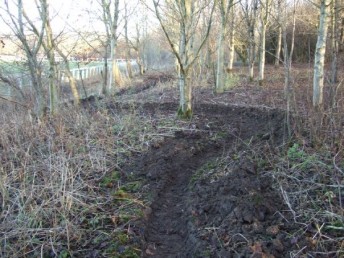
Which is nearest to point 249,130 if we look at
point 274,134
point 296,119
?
point 274,134

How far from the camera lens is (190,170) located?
589 centimetres

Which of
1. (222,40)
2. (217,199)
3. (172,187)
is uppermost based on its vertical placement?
(222,40)

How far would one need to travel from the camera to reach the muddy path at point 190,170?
399 centimetres

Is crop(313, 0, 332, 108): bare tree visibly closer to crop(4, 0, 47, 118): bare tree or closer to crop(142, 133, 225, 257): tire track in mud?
crop(142, 133, 225, 257): tire track in mud

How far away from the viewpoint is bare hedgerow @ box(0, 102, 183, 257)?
155 inches

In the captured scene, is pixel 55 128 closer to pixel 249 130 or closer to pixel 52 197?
pixel 52 197

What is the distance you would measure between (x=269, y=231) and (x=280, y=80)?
1199 centimetres

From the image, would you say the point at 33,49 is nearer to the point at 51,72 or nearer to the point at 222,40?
the point at 51,72

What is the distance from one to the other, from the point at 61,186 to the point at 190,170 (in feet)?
7.37

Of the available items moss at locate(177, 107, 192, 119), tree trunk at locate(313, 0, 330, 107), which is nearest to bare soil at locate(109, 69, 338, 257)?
moss at locate(177, 107, 192, 119)

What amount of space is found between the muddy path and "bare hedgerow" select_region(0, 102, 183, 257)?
419mm

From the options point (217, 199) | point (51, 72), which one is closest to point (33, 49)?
point (51, 72)

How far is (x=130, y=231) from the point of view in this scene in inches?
160

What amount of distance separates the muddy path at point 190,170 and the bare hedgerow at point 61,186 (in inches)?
16.5
